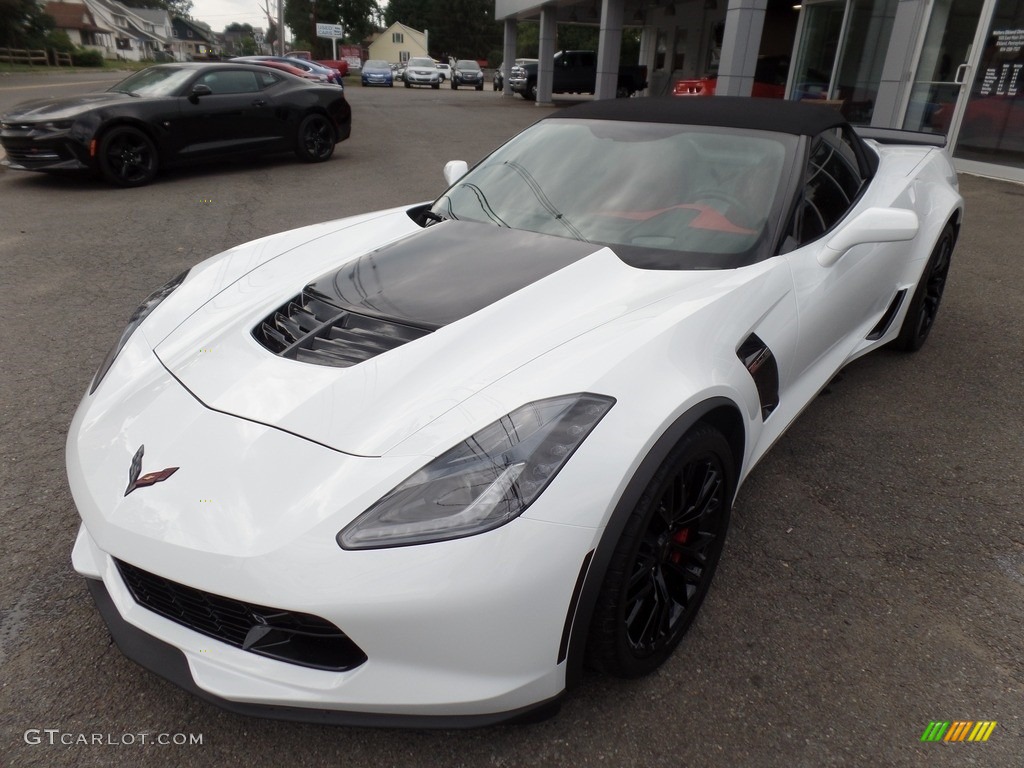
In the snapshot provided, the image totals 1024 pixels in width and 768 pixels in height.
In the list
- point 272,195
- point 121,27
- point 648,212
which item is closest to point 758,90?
point 272,195

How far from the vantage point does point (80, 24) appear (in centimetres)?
7331

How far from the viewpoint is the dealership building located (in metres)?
8.87

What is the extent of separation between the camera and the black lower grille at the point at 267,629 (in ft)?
4.73

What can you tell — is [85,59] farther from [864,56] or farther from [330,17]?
[864,56]

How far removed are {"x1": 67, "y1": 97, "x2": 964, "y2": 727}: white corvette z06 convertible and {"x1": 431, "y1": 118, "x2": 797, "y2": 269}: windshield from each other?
12 mm

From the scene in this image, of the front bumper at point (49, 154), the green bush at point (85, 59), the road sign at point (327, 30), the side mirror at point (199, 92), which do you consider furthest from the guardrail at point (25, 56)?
the front bumper at point (49, 154)

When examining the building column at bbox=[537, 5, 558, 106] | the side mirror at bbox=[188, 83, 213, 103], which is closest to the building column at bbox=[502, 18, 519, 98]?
the building column at bbox=[537, 5, 558, 106]

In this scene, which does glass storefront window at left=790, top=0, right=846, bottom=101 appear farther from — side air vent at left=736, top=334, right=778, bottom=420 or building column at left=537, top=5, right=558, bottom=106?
side air vent at left=736, top=334, right=778, bottom=420

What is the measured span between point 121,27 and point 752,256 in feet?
339

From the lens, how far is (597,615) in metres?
1.56

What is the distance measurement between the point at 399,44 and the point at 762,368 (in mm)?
90437

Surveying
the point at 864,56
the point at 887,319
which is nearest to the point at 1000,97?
the point at 864,56

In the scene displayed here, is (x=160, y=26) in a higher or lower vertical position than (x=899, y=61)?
higher

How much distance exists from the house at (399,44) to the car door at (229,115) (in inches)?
3073
